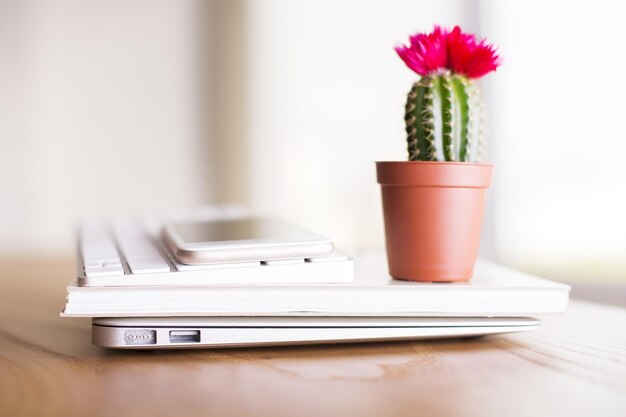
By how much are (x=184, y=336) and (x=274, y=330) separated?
7 cm

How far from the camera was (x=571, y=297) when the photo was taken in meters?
0.96

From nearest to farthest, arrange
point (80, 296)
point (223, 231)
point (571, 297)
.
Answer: point (80, 296)
point (223, 231)
point (571, 297)

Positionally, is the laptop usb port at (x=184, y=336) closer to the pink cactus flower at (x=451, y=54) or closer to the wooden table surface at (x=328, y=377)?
the wooden table surface at (x=328, y=377)

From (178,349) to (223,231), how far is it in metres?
0.15

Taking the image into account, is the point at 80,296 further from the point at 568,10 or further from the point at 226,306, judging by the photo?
the point at 568,10

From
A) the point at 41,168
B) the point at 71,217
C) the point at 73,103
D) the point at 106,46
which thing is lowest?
the point at 71,217

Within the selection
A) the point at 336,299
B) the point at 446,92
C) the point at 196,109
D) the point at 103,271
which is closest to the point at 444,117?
the point at 446,92

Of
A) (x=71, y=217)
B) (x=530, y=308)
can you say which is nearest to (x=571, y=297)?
(x=530, y=308)

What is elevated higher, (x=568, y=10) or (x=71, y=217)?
(x=568, y=10)

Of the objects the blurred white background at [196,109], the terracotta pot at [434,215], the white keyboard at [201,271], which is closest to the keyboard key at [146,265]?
the white keyboard at [201,271]

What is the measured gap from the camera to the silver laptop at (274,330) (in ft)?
1.92

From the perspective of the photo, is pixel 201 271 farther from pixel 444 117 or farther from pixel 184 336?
pixel 444 117

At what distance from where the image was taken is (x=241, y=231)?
2.36ft

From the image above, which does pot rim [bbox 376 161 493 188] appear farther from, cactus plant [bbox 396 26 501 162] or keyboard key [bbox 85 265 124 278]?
keyboard key [bbox 85 265 124 278]
